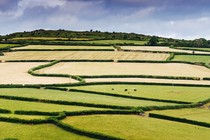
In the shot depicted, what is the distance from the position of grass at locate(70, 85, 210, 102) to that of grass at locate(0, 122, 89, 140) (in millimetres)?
25480

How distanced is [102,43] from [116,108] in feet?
307

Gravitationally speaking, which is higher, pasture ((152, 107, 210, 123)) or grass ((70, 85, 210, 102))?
grass ((70, 85, 210, 102))

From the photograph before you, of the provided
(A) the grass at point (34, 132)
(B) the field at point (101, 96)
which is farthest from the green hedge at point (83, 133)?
(A) the grass at point (34, 132)

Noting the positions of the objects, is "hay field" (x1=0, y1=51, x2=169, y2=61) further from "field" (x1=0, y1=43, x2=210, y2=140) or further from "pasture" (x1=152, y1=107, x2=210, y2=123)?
"pasture" (x1=152, y1=107, x2=210, y2=123)

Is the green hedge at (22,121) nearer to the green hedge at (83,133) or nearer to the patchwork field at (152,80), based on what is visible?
the green hedge at (83,133)

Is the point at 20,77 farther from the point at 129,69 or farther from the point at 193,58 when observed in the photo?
the point at 193,58

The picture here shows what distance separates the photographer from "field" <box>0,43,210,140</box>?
53844mm

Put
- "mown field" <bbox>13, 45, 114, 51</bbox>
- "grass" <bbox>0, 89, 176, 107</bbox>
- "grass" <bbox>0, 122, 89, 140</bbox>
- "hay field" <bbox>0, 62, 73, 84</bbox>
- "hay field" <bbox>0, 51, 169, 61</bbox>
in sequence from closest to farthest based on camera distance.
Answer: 1. "grass" <bbox>0, 122, 89, 140</bbox>
2. "grass" <bbox>0, 89, 176, 107</bbox>
3. "hay field" <bbox>0, 62, 73, 84</bbox>
4. "hay field" <bbox>0, 51, 169, 61</bbox>
5. "mown field" <bbox>13, 45, 114, 51</bbox>

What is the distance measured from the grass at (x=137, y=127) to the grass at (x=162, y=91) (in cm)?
1549

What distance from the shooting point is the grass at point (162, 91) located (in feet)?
247

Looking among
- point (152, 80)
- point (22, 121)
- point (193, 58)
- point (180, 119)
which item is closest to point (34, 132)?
point (22, 121)

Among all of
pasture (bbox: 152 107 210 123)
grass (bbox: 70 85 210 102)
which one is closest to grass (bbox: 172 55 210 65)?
grass (bbox: 70 85 210 102)

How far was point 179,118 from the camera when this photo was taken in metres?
60.3

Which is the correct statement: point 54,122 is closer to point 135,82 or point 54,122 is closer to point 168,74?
point 135,82
